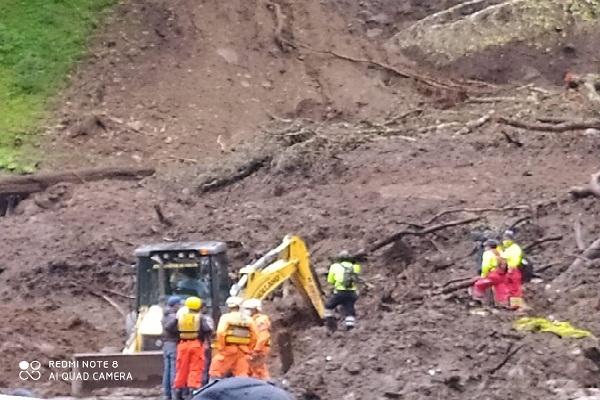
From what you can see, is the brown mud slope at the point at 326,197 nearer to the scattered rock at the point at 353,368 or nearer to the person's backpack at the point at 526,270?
the scattered rock at the point at 353,368

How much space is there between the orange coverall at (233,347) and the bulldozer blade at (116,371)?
134 centimetres

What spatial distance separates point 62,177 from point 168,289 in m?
9.10

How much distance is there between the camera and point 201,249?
947 cm

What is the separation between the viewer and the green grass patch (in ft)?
68.6

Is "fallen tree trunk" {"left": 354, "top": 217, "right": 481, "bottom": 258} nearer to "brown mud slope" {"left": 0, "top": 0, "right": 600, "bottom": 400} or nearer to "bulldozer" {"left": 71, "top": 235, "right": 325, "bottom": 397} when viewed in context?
"brown mud slope" {"left": 0, "top": 0, "right": 600, "bottom": 400}

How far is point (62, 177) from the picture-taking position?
59.2 ft

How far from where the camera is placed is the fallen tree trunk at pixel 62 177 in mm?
17750

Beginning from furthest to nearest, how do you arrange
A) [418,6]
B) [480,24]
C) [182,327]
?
[418,6] < [480,24] < [182,327]

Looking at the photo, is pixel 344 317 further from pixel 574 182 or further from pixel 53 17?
pixel 53 17

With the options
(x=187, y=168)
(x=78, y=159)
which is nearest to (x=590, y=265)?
(x=187, y=168)

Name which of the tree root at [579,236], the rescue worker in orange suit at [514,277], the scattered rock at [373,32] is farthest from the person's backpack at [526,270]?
the scattered rock at [373,32]

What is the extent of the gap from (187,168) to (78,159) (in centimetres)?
223

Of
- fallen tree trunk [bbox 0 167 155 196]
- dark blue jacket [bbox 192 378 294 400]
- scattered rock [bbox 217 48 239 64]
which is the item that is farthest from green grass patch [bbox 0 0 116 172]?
dark blue jacket [bbox 192 378 294 400]

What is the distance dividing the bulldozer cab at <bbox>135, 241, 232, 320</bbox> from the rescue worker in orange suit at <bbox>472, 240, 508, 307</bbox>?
2.60 m
